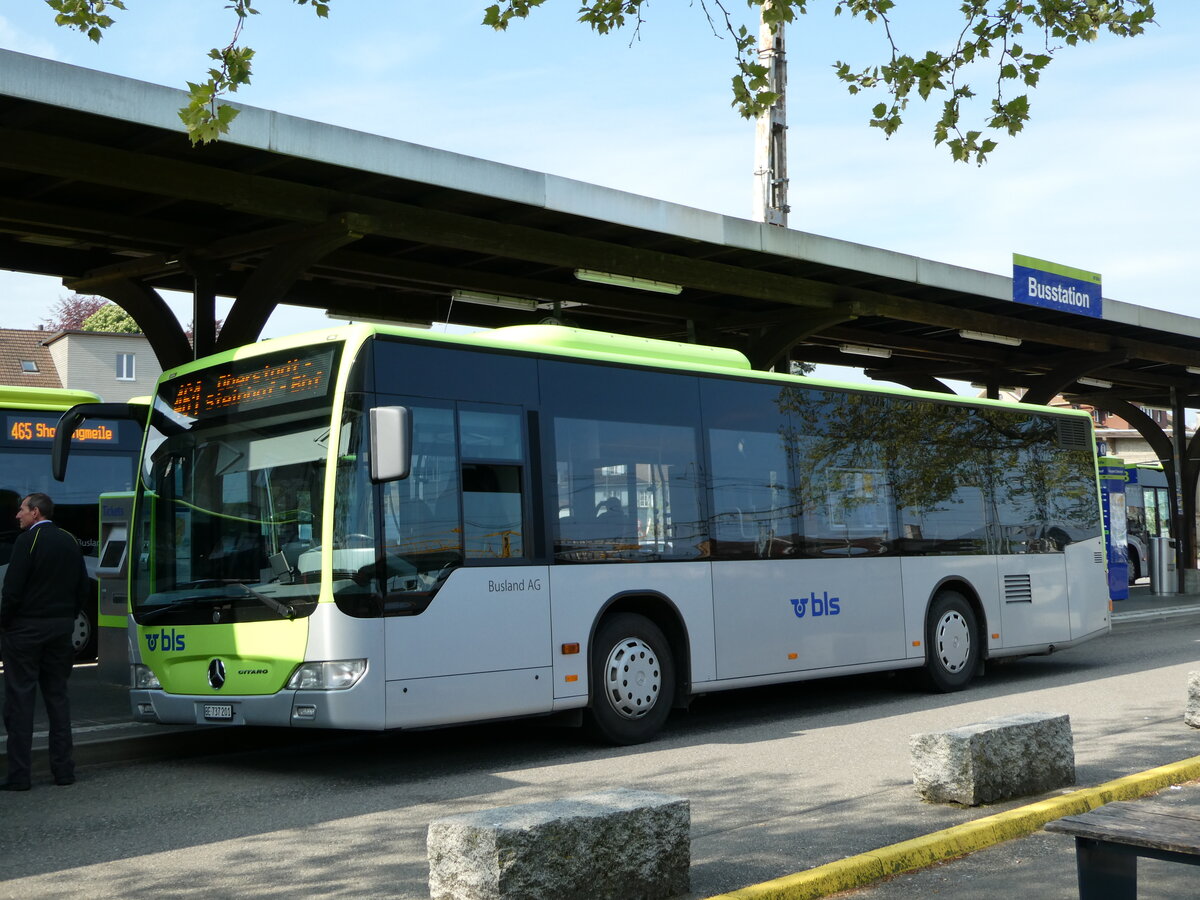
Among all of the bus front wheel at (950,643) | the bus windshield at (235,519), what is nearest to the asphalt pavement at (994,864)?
the bus windshield at (235,519)

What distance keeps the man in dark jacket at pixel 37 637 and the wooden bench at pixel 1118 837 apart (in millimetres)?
6386

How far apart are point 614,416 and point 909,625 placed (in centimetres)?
420

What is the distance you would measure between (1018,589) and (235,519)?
867 cm

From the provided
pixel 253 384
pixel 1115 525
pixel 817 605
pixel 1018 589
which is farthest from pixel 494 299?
pixel 1115 525

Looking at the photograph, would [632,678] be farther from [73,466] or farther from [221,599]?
[73,466]

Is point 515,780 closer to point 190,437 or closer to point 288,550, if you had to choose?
point 288,550

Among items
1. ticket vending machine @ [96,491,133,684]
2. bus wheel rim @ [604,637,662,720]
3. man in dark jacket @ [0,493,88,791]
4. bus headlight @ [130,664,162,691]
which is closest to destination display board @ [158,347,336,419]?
man in dark jacket @ [0,493,88,791]

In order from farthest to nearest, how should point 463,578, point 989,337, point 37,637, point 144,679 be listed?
point 989,337 < point 144,679 < point 463,578 < point 37,637

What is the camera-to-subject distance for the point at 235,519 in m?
9.00

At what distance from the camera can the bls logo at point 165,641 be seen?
9.24 m

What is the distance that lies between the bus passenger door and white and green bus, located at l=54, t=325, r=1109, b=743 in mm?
16

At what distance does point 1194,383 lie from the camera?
29.2m

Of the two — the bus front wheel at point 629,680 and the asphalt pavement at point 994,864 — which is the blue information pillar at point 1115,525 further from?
the asphalt pavement at point 994,864

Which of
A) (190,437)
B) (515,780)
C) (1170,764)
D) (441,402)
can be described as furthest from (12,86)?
(1170,764)
